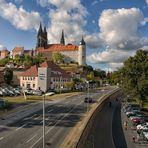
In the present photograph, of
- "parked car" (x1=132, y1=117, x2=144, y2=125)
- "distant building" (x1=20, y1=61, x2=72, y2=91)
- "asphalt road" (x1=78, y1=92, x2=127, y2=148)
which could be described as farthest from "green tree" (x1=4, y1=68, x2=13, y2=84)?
"parked car" (x1=132, y1=117, x2=144, y2=125)

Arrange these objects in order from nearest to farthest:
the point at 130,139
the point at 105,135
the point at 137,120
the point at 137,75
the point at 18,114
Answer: the point at 130,139 < the point at 105,135 < the point at 137,120 < the point at 18,114 < the point at 137,75

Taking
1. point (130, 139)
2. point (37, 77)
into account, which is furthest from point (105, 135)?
point (37, 77)

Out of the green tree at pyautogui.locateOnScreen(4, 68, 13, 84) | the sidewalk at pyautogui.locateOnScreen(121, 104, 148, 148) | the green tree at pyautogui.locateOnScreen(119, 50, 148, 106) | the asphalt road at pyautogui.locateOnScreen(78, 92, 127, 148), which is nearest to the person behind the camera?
the asphalt road at pyautogui.locateOnScreen(78, 92, 127, 148)

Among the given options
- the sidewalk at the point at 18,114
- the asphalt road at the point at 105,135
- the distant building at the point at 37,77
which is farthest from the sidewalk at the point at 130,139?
the distant building at the point at 37,77

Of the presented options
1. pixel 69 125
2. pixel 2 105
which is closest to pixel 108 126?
pixel 69 125

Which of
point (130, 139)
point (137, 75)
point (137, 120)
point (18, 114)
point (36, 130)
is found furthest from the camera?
point (137, 75)

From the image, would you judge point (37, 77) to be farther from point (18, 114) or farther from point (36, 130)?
point (36, 130)

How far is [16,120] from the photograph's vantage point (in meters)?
45.6

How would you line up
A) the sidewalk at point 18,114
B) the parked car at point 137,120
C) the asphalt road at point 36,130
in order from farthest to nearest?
1. the parked car at point 137,120
2. the sidewalk at point 18,114
3. the asphalt road at point 36,130

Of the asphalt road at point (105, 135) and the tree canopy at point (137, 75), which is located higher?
the tree canopy at point (137, 75)

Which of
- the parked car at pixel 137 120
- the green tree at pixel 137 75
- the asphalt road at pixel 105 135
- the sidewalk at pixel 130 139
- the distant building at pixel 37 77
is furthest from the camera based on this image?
the distant building at pixel 37 77

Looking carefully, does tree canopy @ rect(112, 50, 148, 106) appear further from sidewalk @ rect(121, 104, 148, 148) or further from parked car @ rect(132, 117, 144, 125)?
sidewalk @ rect(121, 104, 148, 148)

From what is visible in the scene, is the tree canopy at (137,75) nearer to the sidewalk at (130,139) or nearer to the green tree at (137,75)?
the green tree at (137,75)

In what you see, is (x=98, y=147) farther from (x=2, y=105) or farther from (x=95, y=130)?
(x=2, y=105)
